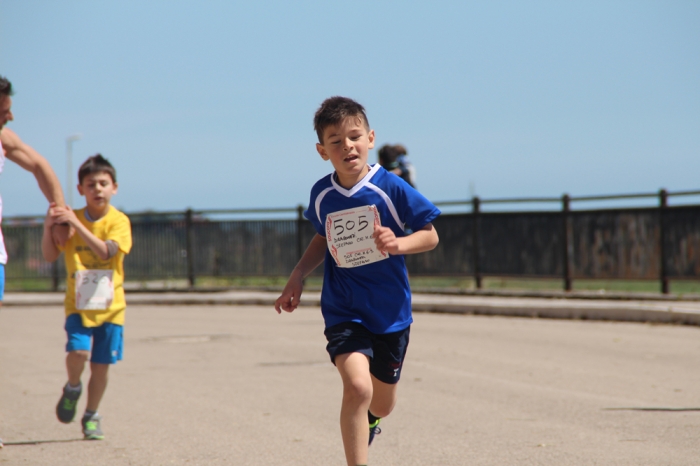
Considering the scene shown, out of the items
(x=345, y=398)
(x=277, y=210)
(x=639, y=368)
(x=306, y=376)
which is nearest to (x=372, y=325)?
(x=345, y=398)

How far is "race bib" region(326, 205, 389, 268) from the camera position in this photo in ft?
15.2

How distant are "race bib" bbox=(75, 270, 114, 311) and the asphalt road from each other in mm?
836

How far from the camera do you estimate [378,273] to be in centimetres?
470

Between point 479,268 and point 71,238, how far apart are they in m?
13.0

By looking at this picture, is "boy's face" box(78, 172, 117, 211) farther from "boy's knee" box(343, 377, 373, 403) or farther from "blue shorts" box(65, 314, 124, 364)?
"boy's knee" box(343, 377, 373, 403)

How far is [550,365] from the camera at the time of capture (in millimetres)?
9492

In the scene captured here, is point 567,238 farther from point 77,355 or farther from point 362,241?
point 362,241

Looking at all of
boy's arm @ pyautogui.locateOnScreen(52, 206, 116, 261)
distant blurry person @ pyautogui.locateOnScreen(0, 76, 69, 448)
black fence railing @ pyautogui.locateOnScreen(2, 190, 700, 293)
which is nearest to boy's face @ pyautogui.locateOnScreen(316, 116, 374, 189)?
distant blurry person @ pyautogui.locateOnScreen(0, 76, 69, 448)

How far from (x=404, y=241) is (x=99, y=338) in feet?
8.93

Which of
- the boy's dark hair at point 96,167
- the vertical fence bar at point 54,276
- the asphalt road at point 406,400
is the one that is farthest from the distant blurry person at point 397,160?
the vertical fence bar at point 54,276

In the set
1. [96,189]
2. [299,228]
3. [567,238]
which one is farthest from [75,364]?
[299,228]

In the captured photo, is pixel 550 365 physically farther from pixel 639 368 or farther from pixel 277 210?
pixel 277 210

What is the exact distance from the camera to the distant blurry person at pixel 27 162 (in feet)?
18.5

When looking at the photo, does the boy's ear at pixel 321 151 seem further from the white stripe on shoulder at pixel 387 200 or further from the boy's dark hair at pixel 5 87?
the boy's dark hair at pixel 5 87
